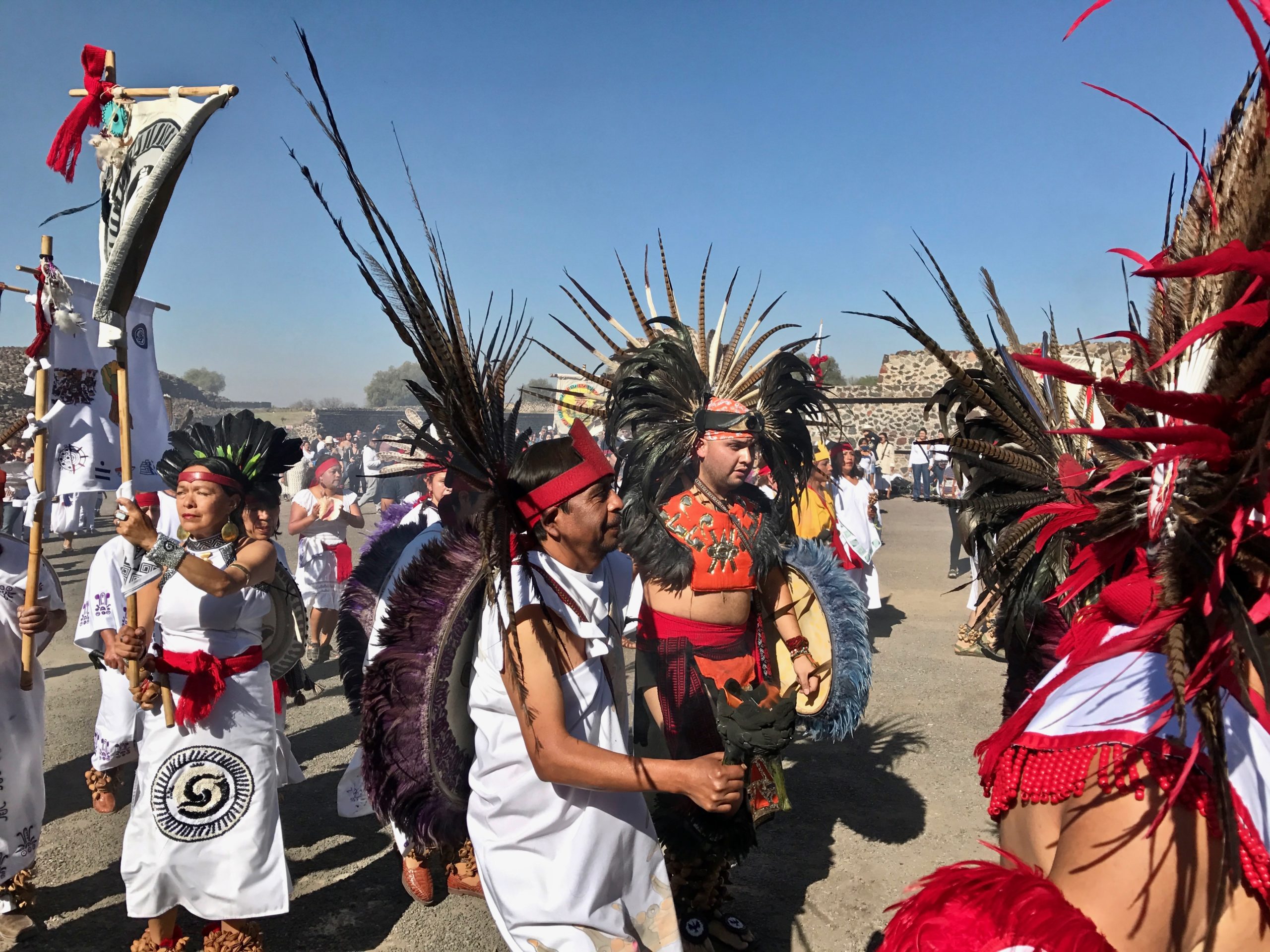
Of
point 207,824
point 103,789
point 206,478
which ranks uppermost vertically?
point 206,478

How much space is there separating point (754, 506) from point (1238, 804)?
8.81ft

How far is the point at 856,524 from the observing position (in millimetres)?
8164

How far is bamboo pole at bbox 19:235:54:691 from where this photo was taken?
3068 millimetres

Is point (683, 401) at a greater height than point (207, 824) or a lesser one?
greater

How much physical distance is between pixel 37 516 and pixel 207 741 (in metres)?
0.99

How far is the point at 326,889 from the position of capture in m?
3.78

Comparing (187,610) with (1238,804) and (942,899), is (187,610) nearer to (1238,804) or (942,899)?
(942,899)

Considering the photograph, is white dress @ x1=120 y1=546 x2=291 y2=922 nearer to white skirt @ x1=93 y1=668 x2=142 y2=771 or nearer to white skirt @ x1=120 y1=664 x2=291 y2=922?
white skirt @ x1=120 y1=664 x2=291 y2=922

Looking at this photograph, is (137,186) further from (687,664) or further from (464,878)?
(464,878)

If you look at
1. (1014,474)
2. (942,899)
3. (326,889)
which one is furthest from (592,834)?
(326,889)

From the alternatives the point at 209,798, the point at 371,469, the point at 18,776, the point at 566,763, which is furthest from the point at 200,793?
the point at 371,469

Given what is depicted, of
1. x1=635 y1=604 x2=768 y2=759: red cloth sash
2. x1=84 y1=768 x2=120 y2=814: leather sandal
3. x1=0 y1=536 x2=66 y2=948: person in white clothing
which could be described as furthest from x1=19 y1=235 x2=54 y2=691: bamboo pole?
x1=635 y1=604 x2=768 y2=759: red cloth sash

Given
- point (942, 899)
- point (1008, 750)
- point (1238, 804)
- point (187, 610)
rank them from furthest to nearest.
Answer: point (187, 610) → point (1008, 750) → point (942, 899) → point (1238, 804)

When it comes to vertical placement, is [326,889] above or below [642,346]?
below
